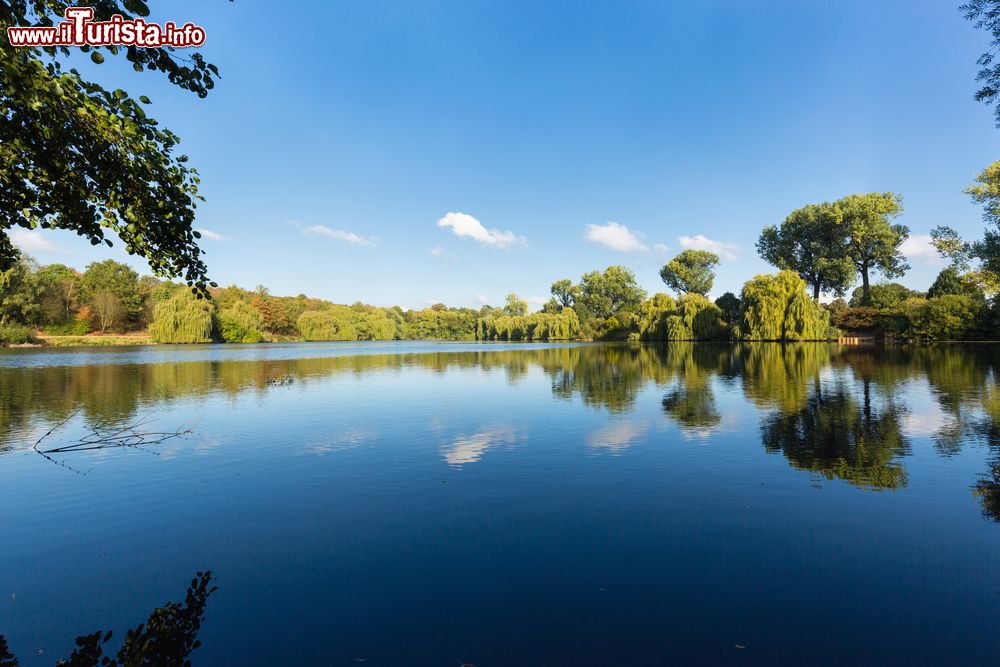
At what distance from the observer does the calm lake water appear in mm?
4496

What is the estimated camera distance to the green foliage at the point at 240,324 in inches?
3255

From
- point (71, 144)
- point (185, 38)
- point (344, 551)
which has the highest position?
point (185, 38)

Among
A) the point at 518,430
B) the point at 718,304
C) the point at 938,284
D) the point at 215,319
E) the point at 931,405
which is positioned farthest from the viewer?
the point at 215,319

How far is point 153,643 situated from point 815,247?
266ft

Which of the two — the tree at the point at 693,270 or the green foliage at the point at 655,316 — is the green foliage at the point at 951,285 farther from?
the tree at the point at 693,270

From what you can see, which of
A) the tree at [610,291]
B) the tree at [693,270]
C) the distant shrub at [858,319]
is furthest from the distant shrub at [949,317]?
the tree at [610,291]

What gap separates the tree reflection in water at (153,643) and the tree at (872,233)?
7649 cm

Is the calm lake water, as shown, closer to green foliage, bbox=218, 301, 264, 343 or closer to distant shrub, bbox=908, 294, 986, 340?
distant shrub, bbox=908, 294, 986, 340

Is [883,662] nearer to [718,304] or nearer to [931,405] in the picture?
[931,405]

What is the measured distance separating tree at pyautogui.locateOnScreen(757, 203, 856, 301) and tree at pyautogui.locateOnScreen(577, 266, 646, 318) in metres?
34.2

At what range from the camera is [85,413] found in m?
16.3

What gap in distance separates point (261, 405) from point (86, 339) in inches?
3317

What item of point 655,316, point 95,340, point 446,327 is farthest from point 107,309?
point 655,316

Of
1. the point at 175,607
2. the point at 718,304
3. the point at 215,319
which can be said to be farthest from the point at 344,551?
the point at 215,319
